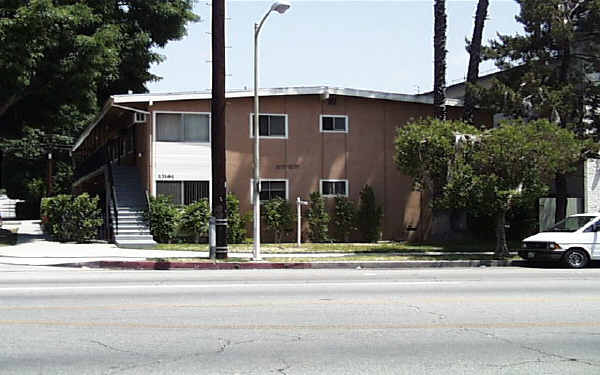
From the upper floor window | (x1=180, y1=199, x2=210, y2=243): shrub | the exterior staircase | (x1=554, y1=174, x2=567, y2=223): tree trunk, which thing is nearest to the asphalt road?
the exterior staircase

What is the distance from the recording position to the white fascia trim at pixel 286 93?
27.6m

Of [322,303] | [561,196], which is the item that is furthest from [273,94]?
[322,303]

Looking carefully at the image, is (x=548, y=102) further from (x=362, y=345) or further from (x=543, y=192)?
(x=362, y=345)

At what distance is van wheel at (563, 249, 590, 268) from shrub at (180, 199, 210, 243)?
510 inches

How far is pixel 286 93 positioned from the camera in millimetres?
28828

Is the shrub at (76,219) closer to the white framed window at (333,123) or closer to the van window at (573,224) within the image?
the white framed window at (333,123)

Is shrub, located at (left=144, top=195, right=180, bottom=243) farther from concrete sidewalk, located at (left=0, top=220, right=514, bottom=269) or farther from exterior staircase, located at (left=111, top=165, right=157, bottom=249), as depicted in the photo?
concrete sidewalk, located at (left=0, top=220, right=514, bottom=269)

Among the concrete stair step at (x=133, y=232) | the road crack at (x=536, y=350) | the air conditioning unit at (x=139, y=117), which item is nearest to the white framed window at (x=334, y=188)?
the concrete stair step at (x=133, y=232)

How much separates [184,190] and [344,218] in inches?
254

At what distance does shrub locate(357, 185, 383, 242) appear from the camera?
97.6 ft

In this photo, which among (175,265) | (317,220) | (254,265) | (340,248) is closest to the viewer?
(175,265)

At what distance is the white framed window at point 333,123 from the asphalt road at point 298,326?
1486 cm

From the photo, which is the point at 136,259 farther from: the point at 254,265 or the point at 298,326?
the point at 298,326

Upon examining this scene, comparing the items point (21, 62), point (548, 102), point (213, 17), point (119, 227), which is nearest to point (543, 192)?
point (548, 102)
